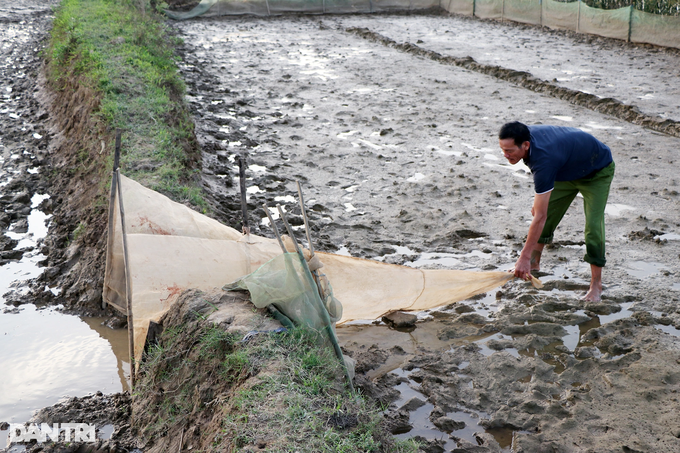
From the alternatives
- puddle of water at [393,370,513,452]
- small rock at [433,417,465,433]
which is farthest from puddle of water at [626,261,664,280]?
small rock at [433,417,465,433]

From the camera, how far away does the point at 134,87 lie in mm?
7875

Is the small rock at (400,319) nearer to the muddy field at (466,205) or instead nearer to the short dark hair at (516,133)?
the muddy field at (466,205)

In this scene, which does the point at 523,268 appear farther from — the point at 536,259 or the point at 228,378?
the point at 228,378

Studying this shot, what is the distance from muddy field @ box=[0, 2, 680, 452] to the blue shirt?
3.31 ft

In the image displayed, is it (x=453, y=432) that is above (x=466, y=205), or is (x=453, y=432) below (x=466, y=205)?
below

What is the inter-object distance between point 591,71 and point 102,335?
10.1 m

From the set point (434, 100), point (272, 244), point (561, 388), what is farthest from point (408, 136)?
point (561, 388)

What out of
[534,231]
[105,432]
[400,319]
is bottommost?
[105,432]

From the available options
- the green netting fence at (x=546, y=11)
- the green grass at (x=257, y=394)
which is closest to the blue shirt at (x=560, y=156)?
the green grass at (x=257, y=394)

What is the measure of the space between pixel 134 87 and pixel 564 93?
6788 millimetres

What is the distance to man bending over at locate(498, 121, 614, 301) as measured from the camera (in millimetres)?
3955

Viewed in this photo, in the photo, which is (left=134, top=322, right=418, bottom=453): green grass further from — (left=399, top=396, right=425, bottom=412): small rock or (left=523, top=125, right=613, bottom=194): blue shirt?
(left=523, top=125, right=613, bottom=194): blue shirt

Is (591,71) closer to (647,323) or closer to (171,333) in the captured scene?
(647,323)

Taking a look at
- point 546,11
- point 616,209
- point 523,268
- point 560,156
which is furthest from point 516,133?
point 546,11
